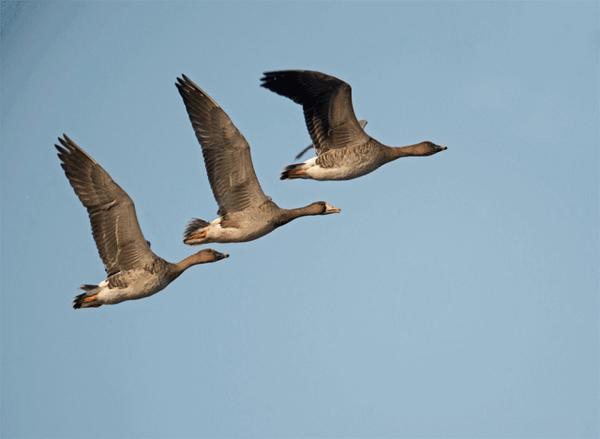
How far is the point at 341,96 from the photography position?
40031 mm

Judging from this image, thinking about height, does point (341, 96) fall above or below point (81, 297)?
above

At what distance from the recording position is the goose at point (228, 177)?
130ft

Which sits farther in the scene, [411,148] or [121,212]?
[411,148]

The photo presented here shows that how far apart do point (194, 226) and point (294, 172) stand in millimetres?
2938

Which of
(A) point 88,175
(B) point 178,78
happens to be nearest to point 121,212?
(A) point 88,175

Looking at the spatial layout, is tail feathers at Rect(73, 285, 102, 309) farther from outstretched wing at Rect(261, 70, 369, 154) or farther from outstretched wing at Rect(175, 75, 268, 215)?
outstretched wing at Rect(261, 70, 369, 154)

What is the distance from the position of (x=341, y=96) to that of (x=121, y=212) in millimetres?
6318

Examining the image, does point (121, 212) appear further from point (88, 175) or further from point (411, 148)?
point (411, 148)

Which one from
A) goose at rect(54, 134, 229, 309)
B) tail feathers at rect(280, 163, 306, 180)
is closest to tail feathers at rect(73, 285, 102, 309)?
goose at rect(54, 134, 229, 309)

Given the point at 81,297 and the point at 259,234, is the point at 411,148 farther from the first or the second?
the point at 81,297

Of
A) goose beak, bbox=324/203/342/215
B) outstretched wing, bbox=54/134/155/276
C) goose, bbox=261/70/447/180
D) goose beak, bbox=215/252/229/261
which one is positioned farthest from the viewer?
goose beak, bbox=324/203/342/215

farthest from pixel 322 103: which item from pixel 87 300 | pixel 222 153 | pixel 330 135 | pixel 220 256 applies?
pixel 87 300

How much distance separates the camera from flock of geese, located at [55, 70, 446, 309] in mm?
39438

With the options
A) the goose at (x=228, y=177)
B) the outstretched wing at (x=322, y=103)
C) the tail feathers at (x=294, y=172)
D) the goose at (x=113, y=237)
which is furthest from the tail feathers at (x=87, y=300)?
the outstretched wing at (x=322, y=103)
